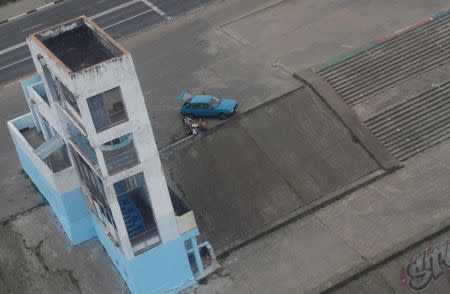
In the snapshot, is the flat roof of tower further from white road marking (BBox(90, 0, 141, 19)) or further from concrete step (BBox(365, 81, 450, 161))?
white road marking (BBox(90, 0, 141, 19))

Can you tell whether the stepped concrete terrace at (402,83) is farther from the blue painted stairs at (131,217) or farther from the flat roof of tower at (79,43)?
the flat roof of tower at (79,43)

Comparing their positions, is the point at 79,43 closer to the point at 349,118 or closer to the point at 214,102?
the point at 214,102

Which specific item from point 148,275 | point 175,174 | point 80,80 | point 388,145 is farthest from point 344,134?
point 80,80

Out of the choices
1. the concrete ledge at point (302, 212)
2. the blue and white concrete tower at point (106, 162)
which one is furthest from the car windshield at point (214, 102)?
the blue and white concrete tower at point (106, 162)

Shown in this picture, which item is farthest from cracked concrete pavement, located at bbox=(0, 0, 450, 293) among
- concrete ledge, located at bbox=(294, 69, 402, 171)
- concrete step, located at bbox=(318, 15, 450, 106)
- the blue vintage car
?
concrete step, located at bbox=(318, 15, 450, 106)

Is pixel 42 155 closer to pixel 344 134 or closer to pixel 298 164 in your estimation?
pixel 298 164

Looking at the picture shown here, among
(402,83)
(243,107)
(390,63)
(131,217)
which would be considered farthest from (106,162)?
(390,63)
